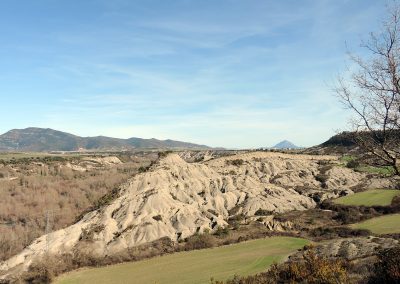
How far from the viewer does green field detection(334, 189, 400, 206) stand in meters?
54.7

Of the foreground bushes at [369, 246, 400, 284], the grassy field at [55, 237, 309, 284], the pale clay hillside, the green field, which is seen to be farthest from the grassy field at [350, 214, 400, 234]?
the foreground bushes at [369, 246, 400, 284]

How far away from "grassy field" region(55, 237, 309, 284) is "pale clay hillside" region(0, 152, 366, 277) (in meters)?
5.66

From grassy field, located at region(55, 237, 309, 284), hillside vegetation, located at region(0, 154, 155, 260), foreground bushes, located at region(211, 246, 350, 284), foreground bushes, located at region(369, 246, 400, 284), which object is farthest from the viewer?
hillside vegetation, located at region(0, 154, 155, 260)

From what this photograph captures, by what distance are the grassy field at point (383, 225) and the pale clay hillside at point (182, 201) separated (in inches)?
519

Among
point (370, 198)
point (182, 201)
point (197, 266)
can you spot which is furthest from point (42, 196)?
point (370, 198)

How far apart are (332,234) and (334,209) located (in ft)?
46.3

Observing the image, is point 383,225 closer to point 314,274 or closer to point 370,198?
point 370,198

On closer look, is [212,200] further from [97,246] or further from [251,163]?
[251,163]

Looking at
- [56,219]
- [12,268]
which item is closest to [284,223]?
[12,268]

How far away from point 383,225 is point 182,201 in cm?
2649

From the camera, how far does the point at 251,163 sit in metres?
86.8

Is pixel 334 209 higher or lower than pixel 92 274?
higher

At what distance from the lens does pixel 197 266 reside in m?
33.9

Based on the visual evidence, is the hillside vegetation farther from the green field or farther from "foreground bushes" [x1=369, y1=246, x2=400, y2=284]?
"foreground bushes" [x1=369, y1=246, x2=400, y2=284]
